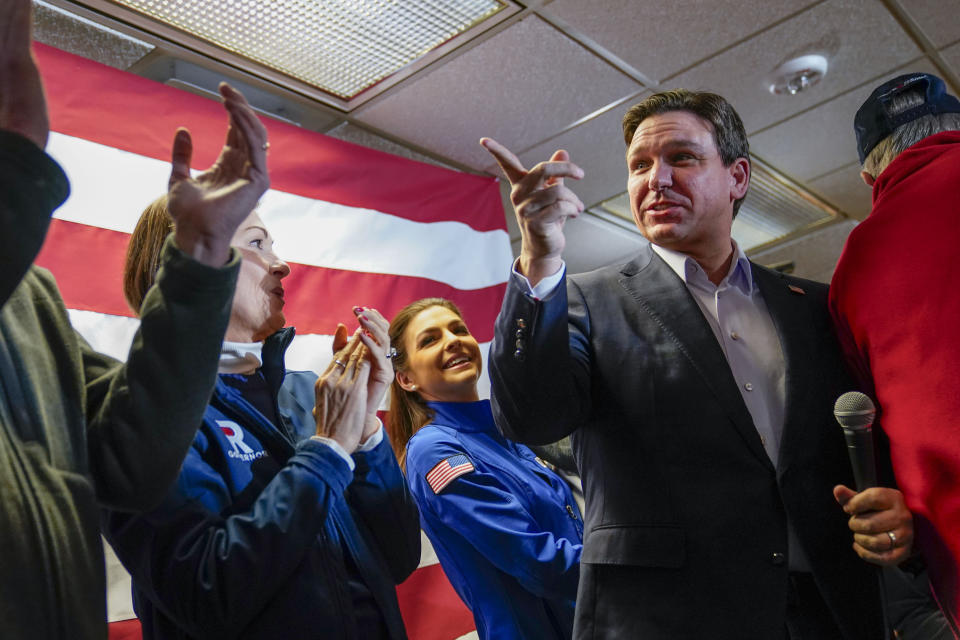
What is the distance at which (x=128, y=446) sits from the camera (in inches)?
36.9

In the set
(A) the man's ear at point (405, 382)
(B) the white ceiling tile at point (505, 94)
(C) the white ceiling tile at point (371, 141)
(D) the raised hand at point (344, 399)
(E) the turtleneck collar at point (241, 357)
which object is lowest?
(D) the raised hand at point (344, 399)

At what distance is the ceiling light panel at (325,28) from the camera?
2.42 metres

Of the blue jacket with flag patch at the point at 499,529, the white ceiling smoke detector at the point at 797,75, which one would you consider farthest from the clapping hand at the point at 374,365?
the white ceiling smoke detector at the point at 797,75

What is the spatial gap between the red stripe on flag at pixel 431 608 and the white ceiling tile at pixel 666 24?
5.97 ft

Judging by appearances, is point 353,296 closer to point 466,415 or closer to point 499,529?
point 466,415

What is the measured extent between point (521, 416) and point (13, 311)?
27.1 inches

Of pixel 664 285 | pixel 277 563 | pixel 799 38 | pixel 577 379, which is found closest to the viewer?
pixel 277 563

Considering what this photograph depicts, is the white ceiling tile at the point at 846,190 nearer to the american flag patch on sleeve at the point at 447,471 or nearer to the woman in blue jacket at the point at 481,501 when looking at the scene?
the woman in blue jacket at the point at 481,501

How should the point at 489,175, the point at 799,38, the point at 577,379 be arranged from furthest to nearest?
the point at 489,175, the point at 799,38, the point at 577,379

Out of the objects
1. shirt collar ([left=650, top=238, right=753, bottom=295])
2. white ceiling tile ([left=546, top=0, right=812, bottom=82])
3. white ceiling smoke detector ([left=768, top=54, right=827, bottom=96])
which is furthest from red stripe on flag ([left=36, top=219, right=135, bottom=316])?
white ceiling smoke detector ([left=768, top=54, right=827, bottom=96])

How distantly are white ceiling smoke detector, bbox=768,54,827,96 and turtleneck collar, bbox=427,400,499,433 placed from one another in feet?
6.16

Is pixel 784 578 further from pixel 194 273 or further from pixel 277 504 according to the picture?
pixel 194 273

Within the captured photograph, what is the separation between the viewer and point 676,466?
4.16 ft

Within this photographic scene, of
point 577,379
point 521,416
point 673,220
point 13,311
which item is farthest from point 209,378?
point 673,220
